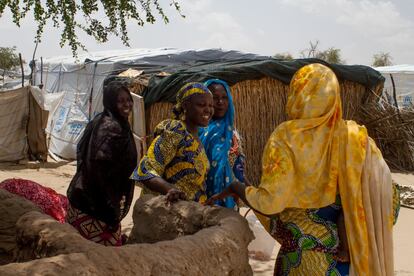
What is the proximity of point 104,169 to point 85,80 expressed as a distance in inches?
392

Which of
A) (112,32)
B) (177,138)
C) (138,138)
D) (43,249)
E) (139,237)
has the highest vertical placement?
(112,32)

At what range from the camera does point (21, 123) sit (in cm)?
1113

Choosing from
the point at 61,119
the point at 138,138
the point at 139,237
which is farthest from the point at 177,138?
the point at 61,119

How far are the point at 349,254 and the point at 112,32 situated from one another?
3.31 meters

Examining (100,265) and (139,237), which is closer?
(100,265)

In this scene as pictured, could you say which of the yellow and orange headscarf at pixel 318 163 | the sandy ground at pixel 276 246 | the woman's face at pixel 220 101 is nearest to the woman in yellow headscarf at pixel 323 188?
the yellow and orange headscarf at pixel 318 163

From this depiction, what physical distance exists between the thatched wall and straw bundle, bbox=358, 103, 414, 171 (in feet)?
10.1

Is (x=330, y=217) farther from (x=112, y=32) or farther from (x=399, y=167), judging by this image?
(x=399, y=167)

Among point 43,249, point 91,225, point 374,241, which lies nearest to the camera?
point 43,249

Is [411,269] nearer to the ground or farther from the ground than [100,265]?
nearer to the ground

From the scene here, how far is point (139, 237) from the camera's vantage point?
2.35m

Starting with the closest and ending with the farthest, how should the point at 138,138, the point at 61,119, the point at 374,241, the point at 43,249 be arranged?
the point at 43,249, the point at 374,241, the point at 138,138, the point at 61,119

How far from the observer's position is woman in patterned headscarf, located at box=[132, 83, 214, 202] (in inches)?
96.7

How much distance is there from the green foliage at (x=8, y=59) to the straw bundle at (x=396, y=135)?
97.0 ft
